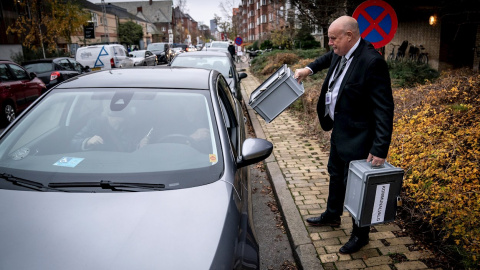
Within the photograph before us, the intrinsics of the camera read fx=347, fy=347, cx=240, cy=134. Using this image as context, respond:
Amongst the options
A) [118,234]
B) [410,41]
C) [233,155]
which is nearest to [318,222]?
[233,155]

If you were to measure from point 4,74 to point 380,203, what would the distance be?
31.7ft

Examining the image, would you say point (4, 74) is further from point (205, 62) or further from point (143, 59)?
point (143, 59)

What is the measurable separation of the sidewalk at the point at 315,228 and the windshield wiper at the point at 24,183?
2099 millimetres

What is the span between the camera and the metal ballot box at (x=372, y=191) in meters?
2.62

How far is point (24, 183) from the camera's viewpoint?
2.21 metres

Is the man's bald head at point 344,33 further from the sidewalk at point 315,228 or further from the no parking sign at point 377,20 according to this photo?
the no parking sign at point 377,20

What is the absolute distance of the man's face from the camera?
2808 mm

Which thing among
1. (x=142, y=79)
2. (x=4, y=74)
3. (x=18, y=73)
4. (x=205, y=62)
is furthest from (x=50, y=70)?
(x=142, y=79)

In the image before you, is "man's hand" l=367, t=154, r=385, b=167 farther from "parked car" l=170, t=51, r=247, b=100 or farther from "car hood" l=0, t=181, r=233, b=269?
"parked car" l=170, t=51, r=247, b=100

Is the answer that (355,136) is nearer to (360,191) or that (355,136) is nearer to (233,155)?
(360,191)

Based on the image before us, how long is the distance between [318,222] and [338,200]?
35cm

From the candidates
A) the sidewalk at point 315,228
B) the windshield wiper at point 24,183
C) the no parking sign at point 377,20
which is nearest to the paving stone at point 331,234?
the sidewalk at point 315,228

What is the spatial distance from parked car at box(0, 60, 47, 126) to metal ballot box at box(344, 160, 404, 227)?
8.89 m

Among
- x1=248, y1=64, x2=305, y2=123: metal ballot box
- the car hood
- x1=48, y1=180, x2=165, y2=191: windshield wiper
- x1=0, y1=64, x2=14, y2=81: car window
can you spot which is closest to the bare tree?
x1=0, y1=64, x2=14, y2=81: car window
